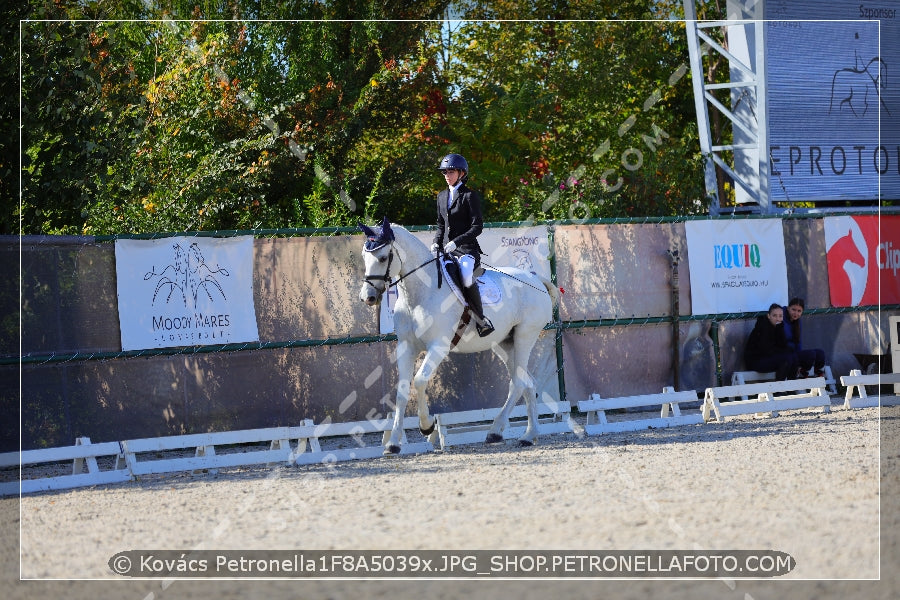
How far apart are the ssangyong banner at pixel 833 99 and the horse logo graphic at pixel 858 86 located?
2 centimetres

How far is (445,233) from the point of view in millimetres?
12852

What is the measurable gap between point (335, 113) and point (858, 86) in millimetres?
9684

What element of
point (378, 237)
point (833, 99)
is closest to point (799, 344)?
point (833, 99)

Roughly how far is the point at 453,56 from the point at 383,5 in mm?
6469

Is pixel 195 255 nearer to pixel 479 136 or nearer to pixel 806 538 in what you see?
pixel 806 538

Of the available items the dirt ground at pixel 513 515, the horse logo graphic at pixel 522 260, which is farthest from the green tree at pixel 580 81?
the dirt ground at pixel 513 515

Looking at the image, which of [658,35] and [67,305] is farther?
[658,35]

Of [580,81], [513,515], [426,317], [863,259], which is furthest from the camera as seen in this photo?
[580,81]

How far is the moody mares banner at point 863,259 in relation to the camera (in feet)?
61.9

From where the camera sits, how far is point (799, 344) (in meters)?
17.5

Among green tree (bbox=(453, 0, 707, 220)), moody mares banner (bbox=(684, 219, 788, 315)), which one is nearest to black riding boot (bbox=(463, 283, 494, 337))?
moody mares banner (bbox=(684, 219, 788, 315))

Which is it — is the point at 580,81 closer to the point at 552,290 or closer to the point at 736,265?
the point at 736,265

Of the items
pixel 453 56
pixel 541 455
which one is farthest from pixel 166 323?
pixel 453 56

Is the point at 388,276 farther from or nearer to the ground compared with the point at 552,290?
farther from the ground
